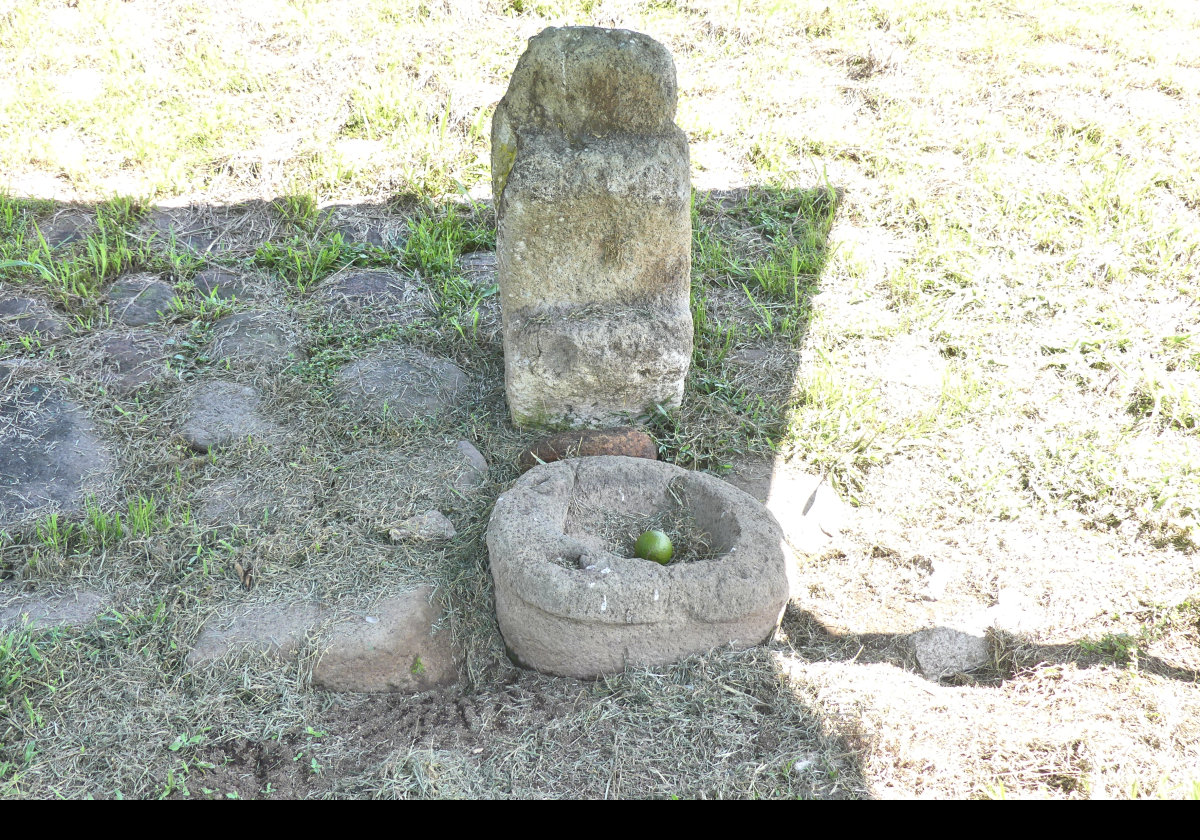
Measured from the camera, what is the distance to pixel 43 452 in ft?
11.1

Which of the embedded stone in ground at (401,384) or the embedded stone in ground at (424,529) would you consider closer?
the embedded stone in ground at (424,529)

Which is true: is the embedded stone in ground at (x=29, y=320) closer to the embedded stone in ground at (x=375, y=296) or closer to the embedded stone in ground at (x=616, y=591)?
the embedded stone in ground at (x=375, y=296)

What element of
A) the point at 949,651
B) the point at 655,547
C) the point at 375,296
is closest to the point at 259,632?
the point at 655,547

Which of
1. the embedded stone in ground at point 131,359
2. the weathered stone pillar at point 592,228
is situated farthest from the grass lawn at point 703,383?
the weathered stone pillar at point 592,228

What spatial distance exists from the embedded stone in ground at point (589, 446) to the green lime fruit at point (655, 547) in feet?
1.89

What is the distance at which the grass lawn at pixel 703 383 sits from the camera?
2.54m

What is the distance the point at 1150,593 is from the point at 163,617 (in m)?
3.30

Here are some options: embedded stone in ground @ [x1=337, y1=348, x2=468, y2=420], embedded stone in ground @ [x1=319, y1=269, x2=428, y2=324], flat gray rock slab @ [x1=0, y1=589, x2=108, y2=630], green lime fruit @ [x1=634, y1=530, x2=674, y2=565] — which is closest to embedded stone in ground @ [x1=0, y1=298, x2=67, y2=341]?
embedded stone in ground @ [x1=319, y1=269, x2=428, y2=324]

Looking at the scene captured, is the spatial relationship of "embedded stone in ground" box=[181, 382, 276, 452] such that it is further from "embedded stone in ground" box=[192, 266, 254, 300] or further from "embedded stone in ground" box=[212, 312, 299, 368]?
"embedded stone in ground" box=[192, 266, 254, 300]

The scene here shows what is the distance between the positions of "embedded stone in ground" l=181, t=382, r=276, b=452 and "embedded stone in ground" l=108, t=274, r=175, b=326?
2.03ft

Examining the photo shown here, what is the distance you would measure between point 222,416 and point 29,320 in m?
1.08

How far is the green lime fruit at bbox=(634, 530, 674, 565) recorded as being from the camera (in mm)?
2900

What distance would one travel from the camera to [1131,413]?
3.93 m

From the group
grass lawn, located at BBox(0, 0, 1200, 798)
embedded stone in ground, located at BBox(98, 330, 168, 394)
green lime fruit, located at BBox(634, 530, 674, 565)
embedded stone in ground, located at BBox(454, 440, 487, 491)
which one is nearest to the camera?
grass lawn, located at BBox(0, 0, 1200, 798)
